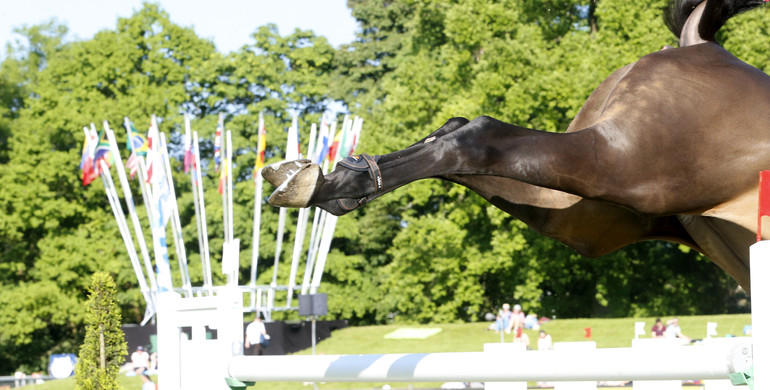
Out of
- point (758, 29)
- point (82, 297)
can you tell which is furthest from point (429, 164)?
point (82, 297)

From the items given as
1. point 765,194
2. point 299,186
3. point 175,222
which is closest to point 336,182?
point 299,186

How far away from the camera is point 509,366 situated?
280cm

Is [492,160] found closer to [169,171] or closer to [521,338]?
[521,338]

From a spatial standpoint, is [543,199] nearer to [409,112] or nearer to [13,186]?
[409,112]

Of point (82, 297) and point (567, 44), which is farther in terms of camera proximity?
point (82, 297)

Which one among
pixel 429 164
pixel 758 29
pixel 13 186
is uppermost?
pixel 758 29

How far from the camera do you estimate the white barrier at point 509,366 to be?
7.93 feet

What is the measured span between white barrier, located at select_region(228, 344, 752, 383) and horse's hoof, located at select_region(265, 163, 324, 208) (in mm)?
652

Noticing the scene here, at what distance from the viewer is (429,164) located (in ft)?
10.3

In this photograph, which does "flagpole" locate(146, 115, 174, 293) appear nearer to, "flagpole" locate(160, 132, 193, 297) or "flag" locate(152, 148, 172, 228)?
"flag" locate(152, 148, 172, 228)

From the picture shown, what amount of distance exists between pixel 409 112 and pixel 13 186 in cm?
1353

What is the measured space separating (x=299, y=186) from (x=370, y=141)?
90.8 feet

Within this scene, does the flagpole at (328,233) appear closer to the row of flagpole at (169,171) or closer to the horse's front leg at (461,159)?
the row of flagpole at (169,171)

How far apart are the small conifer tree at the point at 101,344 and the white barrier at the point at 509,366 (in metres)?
4.91
